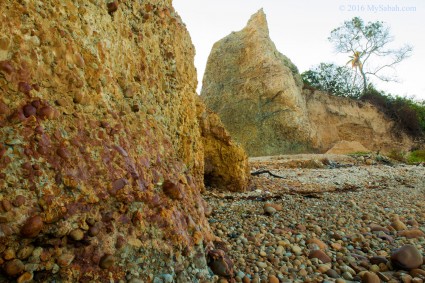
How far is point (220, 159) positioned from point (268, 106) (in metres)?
11.8

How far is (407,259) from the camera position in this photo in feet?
6.50

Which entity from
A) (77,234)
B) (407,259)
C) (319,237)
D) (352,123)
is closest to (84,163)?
→ (77,234)

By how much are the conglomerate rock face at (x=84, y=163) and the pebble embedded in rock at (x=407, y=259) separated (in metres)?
1.14

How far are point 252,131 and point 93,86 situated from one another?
45.2 ft

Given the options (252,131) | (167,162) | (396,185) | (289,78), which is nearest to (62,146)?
(167,162)

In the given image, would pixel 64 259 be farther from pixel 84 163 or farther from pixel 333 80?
pixel 333 80

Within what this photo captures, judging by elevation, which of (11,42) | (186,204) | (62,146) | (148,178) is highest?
(11,42)

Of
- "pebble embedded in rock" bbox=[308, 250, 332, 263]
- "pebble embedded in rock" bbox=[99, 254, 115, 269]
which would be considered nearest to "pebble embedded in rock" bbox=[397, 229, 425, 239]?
"pebble embedded in rock" bbox=[308, 250, 332, 263]

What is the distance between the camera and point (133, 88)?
6.81 ft

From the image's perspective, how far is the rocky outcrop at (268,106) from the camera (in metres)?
15.2

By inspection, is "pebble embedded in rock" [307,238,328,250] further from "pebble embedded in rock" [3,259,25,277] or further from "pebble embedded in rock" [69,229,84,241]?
"pebble embedded in rock" [3,259,25,277]

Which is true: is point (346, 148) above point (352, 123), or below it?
below

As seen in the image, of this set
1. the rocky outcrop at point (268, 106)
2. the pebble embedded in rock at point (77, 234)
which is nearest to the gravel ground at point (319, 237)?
the pebble embedded in rock at point (77, 234)

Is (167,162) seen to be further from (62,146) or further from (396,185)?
(396,185)
